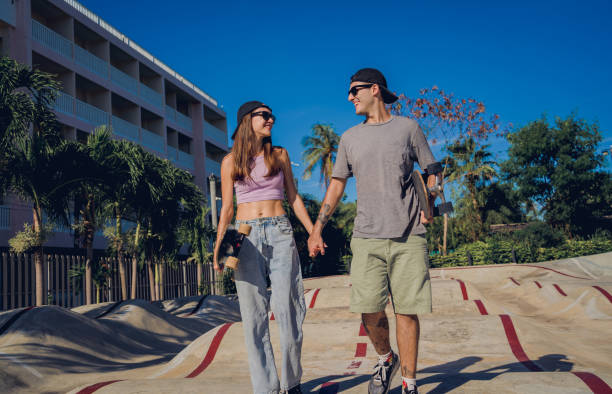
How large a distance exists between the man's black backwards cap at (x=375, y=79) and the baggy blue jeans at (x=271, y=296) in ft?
3.54

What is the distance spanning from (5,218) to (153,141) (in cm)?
1058

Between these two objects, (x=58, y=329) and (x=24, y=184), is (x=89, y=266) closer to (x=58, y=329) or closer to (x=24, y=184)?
(x=24, y=184)

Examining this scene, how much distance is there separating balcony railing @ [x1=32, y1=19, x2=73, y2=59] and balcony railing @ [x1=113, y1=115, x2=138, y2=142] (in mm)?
3616

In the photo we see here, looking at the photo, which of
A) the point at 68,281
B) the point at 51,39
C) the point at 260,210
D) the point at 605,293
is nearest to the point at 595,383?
the point at 260,210

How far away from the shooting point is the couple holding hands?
123 inches

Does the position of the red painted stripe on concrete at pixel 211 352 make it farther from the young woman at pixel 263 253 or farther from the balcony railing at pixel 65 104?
the balcony railing at pixel 65 104

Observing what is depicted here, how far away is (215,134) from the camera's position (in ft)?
115

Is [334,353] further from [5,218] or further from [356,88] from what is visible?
[5,218]

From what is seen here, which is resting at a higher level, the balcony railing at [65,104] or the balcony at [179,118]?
the balcony at [179,118]

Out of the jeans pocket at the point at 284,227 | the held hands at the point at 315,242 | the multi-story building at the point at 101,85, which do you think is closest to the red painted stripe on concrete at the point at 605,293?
the held hands at the point at 315,242

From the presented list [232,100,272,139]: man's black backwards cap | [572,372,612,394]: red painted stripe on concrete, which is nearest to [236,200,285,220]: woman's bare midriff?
[232,100,272,139]: man's black backwards cap

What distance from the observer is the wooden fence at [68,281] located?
453 inches

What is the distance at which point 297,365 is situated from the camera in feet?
10.4

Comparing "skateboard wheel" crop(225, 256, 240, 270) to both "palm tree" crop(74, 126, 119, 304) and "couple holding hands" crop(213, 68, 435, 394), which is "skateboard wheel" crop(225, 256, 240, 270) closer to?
"couple holding hands" crop(213, 68, 435, 394)
